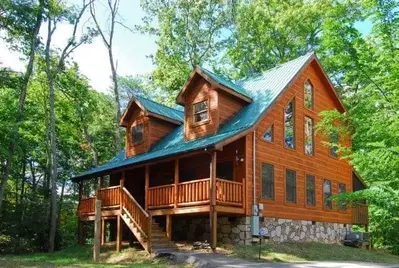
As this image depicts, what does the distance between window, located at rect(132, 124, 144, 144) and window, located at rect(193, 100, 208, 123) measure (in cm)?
374

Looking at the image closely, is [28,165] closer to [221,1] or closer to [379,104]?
[221,1]

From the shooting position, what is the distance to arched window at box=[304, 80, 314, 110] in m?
21.1

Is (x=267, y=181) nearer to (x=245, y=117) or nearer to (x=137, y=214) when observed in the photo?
(x=245, y=117)

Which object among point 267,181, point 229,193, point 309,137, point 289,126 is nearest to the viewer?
point 229,193

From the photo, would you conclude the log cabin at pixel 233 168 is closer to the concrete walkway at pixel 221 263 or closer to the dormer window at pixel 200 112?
the dormer window at pixel 200 112

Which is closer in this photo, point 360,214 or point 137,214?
point 137,214

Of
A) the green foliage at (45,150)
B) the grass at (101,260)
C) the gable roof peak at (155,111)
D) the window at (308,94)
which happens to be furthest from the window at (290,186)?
the green foliage at (45,150)

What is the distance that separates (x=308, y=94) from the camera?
21.4 meters

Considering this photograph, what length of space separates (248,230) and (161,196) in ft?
11.8

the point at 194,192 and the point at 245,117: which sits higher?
the point at 245,117

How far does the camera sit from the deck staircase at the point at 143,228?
1570cm

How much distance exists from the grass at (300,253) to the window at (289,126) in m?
4.34

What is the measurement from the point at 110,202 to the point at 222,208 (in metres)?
5.63

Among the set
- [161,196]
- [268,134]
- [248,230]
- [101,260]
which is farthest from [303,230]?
[101,260]
